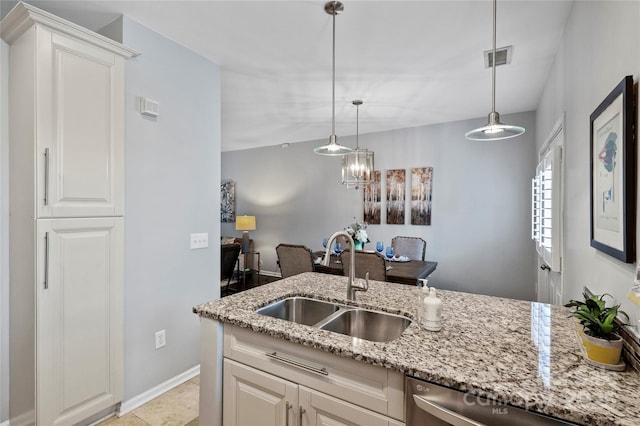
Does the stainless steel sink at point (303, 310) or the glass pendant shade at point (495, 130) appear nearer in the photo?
the glass pendant shade at point (495, 130)

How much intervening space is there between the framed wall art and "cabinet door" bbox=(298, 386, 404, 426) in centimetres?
597

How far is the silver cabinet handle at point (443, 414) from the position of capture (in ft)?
2.86

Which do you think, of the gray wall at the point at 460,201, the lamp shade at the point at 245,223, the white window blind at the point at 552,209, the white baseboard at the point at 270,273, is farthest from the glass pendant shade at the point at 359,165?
the white baseboard at the point at 270,273

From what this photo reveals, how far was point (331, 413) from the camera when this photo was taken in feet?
3.71

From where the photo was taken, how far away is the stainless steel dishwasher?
0.83m

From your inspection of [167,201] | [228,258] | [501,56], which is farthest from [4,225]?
[501,56]

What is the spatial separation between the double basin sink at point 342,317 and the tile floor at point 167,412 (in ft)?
3.44

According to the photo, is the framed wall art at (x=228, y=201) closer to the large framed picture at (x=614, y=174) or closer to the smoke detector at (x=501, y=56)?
the smoke detector at (x=501, y=56)

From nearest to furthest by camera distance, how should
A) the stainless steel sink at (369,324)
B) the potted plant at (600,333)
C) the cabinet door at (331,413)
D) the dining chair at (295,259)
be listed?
the potted plant at (600,333) < the cabinet door at (331,413) < the stainless steel sink at (369,324) < the dining chair at (295,259)

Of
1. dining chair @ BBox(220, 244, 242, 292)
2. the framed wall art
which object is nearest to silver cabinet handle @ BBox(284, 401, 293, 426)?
dining chair @ BBox(220, 244, 242, 292)

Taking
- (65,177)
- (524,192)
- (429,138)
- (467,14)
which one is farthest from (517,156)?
(65,177)

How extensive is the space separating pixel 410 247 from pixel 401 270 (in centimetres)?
115

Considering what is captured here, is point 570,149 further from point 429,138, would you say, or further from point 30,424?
point 30,424

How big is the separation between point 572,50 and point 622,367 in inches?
76.2
